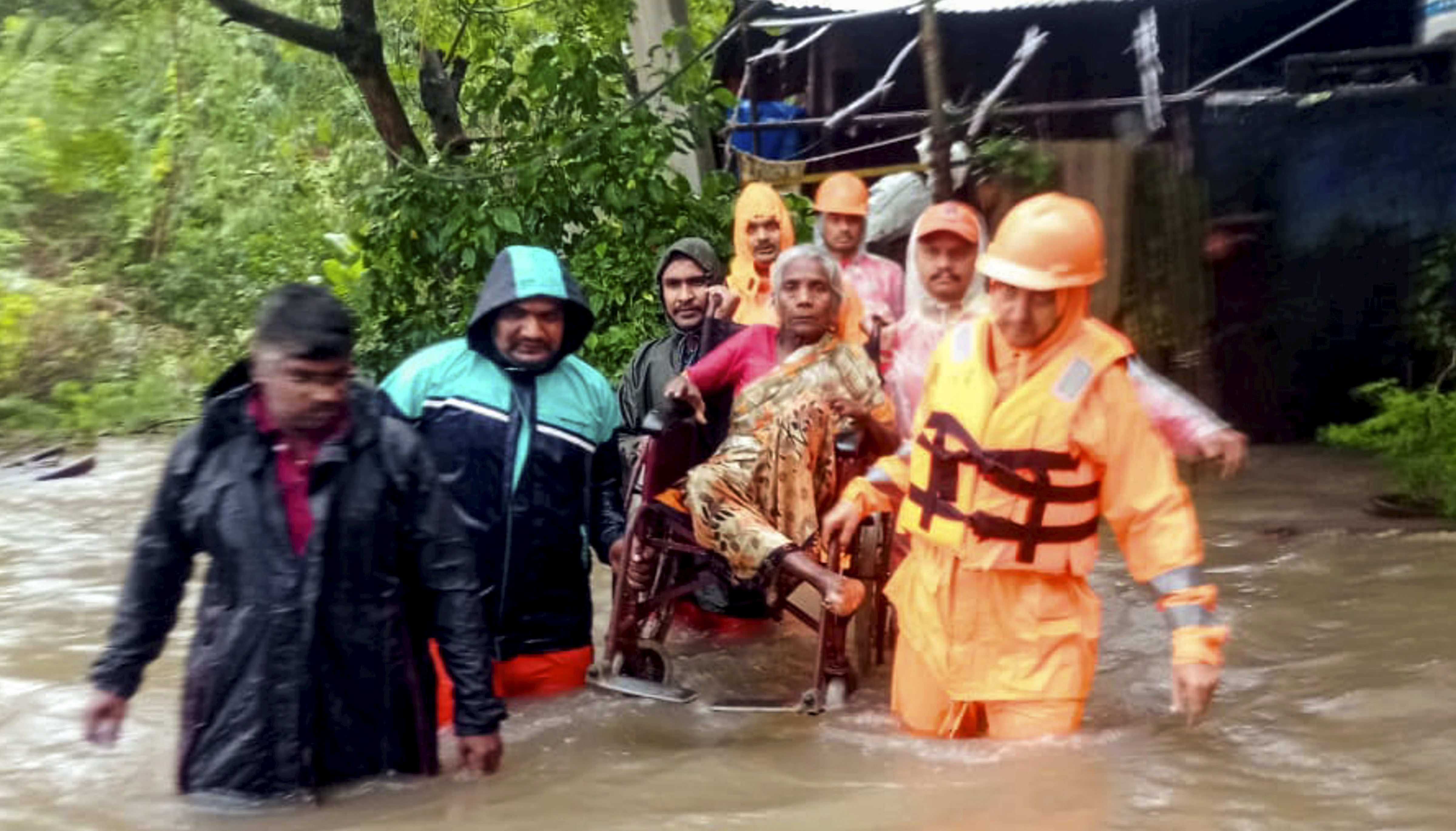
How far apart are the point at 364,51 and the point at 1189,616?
803 cm

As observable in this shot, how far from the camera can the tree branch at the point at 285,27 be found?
10.5 m

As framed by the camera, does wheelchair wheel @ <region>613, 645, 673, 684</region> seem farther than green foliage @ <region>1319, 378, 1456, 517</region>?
No

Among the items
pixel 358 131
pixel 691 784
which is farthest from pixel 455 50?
pixel 691 784

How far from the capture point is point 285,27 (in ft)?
35.0

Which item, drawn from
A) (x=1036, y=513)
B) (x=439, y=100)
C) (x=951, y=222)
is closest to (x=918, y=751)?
(x=1036, y=513)

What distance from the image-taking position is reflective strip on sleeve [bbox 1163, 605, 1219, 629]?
14.0 ft

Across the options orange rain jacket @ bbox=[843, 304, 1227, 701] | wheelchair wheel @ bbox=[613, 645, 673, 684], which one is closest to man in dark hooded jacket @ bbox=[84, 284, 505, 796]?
orange rain jacket @ bbox=[843, 304, 1227, 701]

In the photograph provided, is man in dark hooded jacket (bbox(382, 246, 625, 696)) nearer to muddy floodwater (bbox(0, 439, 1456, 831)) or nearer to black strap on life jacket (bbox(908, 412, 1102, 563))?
muddy floodwater (bbox(0, 439, 1456, 831))

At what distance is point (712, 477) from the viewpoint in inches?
228

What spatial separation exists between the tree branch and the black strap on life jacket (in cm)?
724

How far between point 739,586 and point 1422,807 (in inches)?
93.8

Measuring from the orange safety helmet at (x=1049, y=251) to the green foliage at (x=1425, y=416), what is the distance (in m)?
5.23

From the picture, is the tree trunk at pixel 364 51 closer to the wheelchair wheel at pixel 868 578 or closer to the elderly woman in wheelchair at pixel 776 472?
the elderly woman in wheelchair at pixel 776 472

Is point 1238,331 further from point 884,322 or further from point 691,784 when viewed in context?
point 691,784
